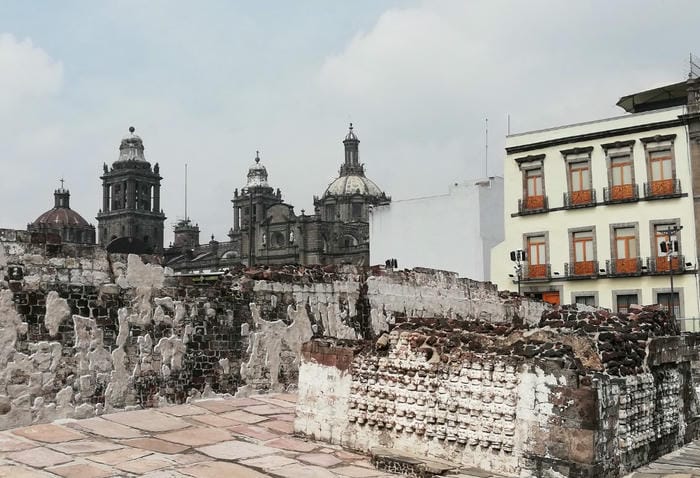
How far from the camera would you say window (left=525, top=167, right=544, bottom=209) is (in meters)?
27.9

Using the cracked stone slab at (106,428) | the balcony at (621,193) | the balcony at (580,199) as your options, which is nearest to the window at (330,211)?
the balcony at (580,199)

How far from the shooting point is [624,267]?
1035 inches

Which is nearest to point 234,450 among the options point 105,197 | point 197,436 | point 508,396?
point 197,436

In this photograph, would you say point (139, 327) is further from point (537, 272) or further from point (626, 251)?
point (626, 251)

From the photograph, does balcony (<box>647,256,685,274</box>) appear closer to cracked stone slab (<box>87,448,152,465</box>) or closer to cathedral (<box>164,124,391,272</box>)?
cracked stone slab (<box>87,448,152,465</box>)

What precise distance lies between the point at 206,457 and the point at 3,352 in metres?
2.88

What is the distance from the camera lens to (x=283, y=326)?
12938 mm

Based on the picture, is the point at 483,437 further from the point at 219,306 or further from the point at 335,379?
the point at 219,306

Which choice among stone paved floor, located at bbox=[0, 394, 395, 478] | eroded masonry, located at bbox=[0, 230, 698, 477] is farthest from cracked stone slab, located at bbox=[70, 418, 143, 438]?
eroded masonry, located at bbox=[0, 230, 698, 477]

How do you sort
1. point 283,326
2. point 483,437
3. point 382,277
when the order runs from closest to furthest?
1. point 483,437
2. point 283,326
3. point 382,277

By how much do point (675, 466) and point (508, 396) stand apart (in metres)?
2.35

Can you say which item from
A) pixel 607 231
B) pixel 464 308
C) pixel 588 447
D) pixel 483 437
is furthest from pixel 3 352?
pixel 607 231

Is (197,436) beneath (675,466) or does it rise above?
above

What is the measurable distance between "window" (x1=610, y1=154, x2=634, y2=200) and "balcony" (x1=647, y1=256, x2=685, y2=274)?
2293 mm
